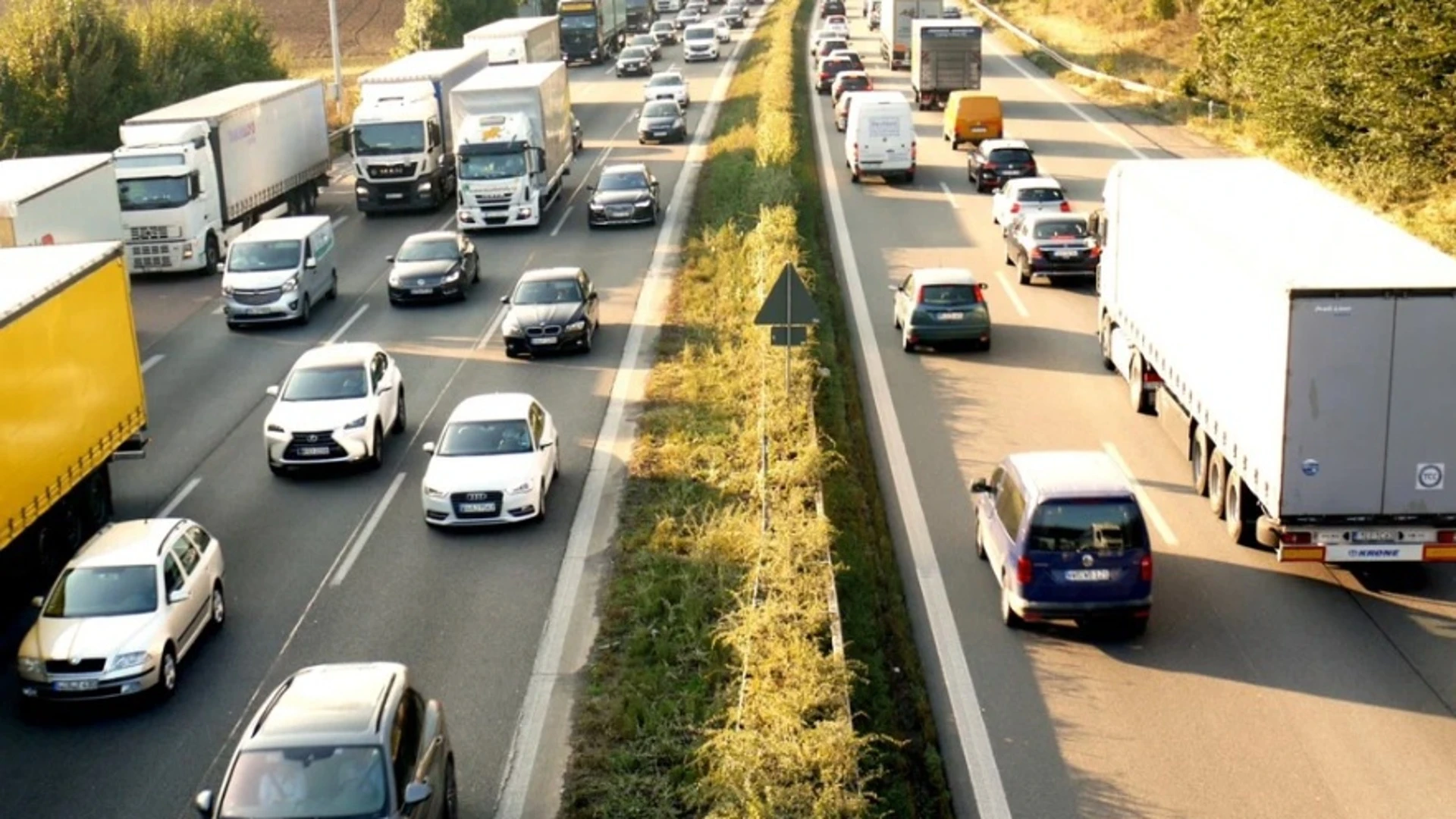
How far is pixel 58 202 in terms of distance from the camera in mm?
31516

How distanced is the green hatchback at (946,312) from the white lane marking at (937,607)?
87 centimetres

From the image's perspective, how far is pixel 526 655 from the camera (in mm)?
18469

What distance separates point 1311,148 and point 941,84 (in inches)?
881

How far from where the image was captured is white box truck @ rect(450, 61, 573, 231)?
4319 centimetres

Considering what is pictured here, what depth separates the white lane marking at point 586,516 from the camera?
16016 millimetres

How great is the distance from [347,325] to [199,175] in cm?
780

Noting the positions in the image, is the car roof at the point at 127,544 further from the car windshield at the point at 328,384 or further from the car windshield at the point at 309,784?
the car windshield at the point at 309,784

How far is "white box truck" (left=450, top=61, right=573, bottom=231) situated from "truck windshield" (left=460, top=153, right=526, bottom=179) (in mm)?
18

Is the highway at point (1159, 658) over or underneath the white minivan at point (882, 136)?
underneath

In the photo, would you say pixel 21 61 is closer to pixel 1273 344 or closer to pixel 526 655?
pixel 526 655

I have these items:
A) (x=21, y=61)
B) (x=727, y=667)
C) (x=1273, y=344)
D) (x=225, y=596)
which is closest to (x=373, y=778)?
(x=727, y=667)

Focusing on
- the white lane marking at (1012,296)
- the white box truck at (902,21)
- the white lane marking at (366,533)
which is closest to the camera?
the white lane marking at (366,533)

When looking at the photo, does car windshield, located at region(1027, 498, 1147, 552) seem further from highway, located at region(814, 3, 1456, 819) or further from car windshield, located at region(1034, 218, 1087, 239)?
car windshield, located at region(1034, 218, 1087, 239)

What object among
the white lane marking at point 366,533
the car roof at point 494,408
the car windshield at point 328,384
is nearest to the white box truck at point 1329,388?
the car roof at point 494,408
